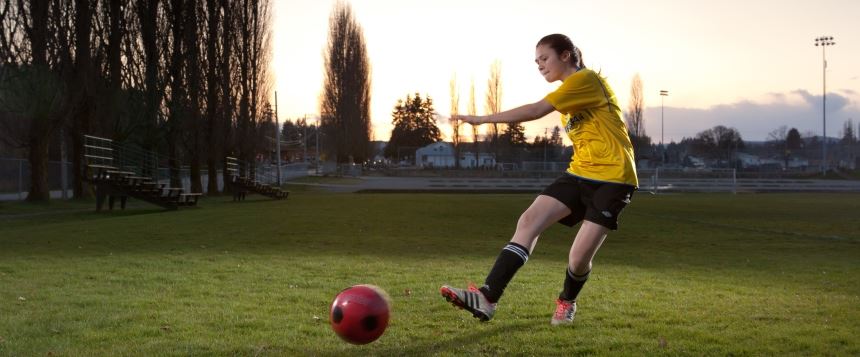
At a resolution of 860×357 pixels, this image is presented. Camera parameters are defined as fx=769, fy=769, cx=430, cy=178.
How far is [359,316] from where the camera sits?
4918 millimetres

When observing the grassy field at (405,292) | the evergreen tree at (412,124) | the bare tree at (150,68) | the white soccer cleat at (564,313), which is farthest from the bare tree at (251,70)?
the evergreen tree at (412,124)

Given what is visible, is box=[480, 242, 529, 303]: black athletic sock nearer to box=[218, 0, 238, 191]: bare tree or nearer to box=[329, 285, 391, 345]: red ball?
box=[329, 285, 391, 345]: red ball

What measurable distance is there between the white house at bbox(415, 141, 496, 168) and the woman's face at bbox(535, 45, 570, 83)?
79180 millimetres

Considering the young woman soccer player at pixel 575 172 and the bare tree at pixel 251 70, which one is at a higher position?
the bare tree at pixel 251 70

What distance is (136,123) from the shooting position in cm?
3569

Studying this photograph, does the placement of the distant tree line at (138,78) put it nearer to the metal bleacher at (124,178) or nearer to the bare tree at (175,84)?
the bare tree at (175,84)

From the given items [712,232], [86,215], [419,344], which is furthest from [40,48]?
[419,344]

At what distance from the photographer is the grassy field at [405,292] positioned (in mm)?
5441

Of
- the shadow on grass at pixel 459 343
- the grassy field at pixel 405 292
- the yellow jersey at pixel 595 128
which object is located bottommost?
the grassy field at pixel 405 292

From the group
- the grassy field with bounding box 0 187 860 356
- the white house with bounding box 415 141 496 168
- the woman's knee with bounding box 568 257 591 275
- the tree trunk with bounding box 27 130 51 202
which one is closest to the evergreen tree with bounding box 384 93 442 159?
the white house with bounding box 415 141 496 168

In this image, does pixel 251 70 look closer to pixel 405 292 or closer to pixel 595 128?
pixel 405 292

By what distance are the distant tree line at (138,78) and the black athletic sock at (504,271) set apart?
27852mm

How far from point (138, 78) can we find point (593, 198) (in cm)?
3549

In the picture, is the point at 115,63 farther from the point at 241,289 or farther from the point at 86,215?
the point at 241,289
